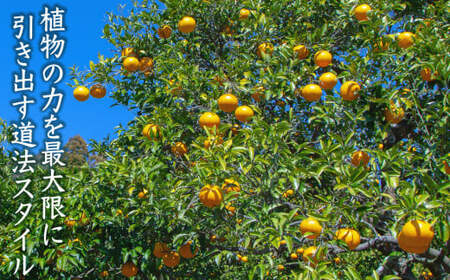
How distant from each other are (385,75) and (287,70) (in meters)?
0.73

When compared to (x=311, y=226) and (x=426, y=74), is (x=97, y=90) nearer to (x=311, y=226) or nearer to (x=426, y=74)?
(x=311, y=226)

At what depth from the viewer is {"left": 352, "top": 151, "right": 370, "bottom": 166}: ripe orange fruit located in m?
2.54

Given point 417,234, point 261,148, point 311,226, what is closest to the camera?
point 417,234

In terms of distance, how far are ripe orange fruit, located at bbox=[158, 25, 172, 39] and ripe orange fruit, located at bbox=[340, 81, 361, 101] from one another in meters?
1.82

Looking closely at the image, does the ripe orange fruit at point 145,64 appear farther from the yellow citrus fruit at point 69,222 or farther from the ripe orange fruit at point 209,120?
the yellow citrus fruit at point 69,222

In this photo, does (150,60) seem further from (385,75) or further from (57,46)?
(385,75)

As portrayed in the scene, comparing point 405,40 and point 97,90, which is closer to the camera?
point 405,40

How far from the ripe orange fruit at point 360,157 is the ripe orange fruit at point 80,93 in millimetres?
2485

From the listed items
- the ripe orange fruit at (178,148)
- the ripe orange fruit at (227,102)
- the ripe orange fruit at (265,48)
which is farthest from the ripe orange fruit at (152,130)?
the ripe orange fruit at (265,48)

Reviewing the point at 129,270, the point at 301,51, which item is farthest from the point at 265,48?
the point at 129,270

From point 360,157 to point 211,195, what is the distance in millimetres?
1026

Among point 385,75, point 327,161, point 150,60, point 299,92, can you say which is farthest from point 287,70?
point 150,60

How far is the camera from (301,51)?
3.14 metres

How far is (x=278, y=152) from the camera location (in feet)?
7.82
